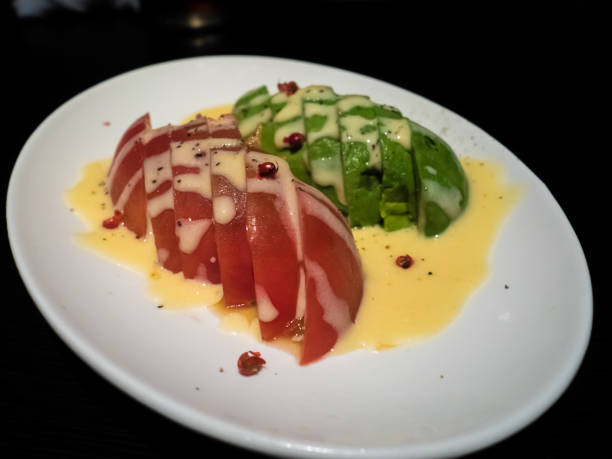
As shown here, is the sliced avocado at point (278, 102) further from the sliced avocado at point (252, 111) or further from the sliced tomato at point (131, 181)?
the sliced tomato at point (131, 181)

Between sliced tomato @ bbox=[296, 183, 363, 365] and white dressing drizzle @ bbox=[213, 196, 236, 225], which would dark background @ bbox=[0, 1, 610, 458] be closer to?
sliced tomato @ bbox=[296, 183, 363, 365]

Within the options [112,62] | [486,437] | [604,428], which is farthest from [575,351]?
[112,62]

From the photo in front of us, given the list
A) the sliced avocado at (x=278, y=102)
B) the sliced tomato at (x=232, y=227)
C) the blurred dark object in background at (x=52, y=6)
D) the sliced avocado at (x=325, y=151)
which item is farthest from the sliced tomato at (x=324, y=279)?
the blurred dark object in background at (x=52, y=6)

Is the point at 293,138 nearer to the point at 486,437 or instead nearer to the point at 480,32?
the point at 486,437

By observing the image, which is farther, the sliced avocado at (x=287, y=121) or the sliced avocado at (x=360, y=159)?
the sliced avocado at (x=287, y=121)

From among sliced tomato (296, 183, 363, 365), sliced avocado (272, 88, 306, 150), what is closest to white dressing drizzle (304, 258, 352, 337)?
sliced tomato (296, 183, 363, 365)
